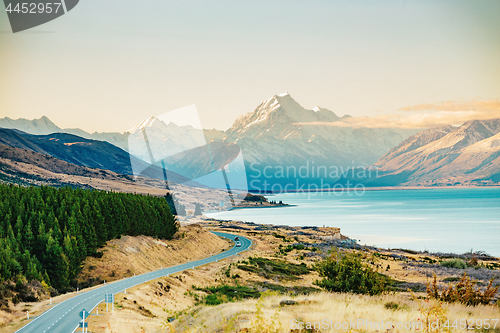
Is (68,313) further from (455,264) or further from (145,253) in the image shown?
(455,264)

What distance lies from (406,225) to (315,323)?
162485 mm

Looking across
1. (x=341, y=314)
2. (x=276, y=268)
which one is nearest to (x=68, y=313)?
(x=341, y=314)

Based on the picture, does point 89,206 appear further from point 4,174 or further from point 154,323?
point 4,174

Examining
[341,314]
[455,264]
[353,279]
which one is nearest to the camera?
[341,314]

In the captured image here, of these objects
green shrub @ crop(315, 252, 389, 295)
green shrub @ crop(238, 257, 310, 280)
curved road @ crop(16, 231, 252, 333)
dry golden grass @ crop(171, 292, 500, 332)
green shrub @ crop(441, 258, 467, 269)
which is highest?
dry golden grass @ crop(171, 292, 500, 332)

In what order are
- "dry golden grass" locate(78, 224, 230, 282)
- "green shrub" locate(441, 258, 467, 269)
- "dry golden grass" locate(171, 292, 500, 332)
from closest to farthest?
"dry golden grass" locate(171, 292, 500, 332) < "dry golden grass" locate(78, 224, 230, 282) < "green shrub" locate(441, 258, 467, 269)

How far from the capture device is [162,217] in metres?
79.6

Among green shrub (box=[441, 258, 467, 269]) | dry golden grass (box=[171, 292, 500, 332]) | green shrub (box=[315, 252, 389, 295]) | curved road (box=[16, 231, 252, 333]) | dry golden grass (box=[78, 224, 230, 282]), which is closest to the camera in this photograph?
dry golden grass (box=[171, 292, 500, 332])

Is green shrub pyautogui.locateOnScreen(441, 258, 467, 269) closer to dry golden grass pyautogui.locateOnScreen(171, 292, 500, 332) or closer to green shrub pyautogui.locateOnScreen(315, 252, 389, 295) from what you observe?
green shrub pyautogui.locateOnScreen(315, 252, 389, 295)

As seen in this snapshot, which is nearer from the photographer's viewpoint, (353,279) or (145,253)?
(353,279)

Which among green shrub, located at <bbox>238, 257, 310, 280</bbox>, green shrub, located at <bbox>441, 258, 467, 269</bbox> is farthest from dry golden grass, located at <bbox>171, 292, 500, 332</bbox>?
green shrub, located at <bbox>441, 258, 467, 269</bbox>

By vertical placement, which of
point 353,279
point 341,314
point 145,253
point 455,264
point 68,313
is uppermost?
point 341,314

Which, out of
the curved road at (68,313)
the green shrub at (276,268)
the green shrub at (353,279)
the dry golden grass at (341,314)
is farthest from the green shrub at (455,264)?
the curved road at (68,313)

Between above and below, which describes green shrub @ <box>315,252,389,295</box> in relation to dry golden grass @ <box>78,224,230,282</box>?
above
